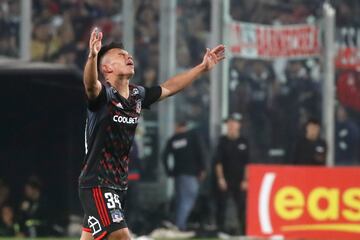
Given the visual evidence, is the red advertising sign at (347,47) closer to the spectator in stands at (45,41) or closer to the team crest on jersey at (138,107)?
the spectator in stands at (45,41)

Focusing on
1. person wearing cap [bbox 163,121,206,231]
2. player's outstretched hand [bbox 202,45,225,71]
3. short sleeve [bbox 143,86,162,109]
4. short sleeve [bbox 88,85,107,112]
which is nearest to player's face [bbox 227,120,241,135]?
person wearing cap [bbox 163,121,206,231]

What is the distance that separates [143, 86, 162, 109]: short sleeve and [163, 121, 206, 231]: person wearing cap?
9.96 m

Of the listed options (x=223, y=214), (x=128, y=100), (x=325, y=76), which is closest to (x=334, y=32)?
(x=325, y=76)

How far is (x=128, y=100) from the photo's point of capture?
1004 centimetres

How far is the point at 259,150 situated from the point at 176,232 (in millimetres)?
2128

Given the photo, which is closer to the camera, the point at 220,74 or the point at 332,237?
the point at 332,237

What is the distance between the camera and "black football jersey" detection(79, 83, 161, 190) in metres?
9.85

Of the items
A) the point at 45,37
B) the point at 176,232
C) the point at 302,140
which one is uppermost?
the point at 45,37

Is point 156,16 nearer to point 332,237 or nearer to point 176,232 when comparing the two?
point 176,232

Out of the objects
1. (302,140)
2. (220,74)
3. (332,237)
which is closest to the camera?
(332,237)

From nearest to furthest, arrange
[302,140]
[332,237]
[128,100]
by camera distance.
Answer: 1. [128,100]
2. [332,237]
3. [302,140]

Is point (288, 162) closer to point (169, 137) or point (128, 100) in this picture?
point (169, 137)

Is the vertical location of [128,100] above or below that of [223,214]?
above

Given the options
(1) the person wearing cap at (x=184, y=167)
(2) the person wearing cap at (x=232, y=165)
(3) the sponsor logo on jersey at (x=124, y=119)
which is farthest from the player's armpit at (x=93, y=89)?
(1) the person wearing cap at (x=184, y=167)
